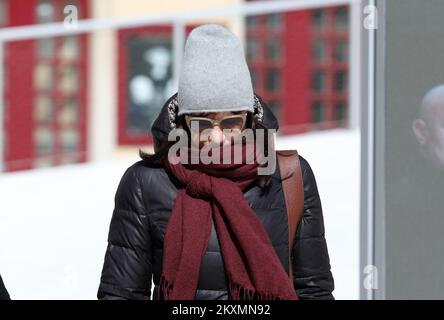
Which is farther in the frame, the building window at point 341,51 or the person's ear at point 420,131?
the building window at point 341,51

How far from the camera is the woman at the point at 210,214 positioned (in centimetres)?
264

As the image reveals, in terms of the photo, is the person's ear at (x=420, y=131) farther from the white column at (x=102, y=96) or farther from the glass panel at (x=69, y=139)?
the glass panel at (x=69, y=139)

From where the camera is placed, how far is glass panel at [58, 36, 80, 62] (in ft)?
24.4

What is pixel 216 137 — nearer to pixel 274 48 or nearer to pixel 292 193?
pixel 292 193

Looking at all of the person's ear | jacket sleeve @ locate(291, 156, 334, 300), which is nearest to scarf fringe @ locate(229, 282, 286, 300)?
jacket sleeve @ locate(291, 156, 334, 300)

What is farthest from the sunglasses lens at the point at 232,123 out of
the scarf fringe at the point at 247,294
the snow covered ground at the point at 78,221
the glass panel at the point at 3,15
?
the glass panel at the point at 3,15

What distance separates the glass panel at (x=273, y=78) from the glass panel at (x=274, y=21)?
0.37m

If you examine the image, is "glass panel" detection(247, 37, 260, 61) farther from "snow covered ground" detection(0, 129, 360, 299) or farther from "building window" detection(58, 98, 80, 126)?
"snow covered ground" detection(0, 129, 360, 299)

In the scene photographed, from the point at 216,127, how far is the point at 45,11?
635 cm

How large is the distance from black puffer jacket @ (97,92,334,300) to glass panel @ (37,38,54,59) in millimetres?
5053

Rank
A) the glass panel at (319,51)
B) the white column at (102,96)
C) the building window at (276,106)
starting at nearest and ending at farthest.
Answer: the white column at (102,96)
the glass panel at (319,51)
the building window at (276,106)

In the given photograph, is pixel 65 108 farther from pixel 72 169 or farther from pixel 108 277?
pixel 108 277

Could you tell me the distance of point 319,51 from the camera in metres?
8.29

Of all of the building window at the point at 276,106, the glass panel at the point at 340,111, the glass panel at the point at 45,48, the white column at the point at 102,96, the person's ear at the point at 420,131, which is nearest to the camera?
the person's ear at the point at 420,131
